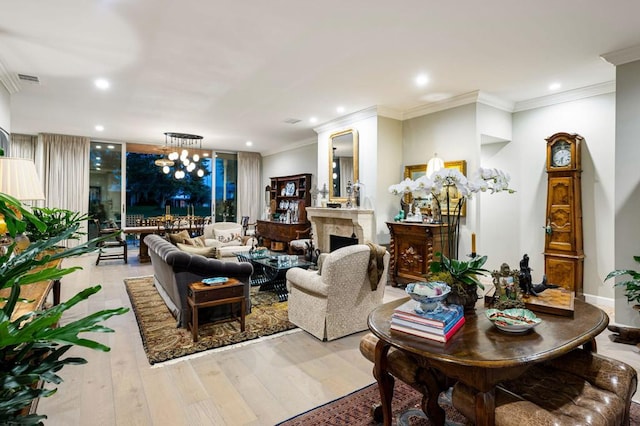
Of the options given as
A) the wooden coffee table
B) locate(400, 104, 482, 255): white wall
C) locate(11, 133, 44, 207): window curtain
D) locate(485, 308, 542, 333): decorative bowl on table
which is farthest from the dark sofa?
locate(11, 133, 44, 207): window curtain

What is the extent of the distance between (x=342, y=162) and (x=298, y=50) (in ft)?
9.95

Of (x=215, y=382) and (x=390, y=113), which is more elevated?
(x=390, y=113)

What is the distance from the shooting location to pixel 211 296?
3377 millimetres

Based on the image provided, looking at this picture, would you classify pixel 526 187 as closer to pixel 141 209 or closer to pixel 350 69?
pixel 350 69

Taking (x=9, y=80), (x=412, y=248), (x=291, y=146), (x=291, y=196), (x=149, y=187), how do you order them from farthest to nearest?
1. (x=149, y=187)
2. (x=291, y=146)
3. (x=291, y=196)
4. (x=412, y=248)
5. (x=9, y=80)

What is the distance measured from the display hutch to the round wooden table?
5923 millimetres

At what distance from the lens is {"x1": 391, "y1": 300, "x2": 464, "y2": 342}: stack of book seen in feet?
5.19

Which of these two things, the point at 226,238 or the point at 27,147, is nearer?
the point at 226,238

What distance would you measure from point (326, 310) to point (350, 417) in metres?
1.17

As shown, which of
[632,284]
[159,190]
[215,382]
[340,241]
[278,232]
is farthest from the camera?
[159,190]

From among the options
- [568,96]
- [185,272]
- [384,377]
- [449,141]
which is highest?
[568,96]

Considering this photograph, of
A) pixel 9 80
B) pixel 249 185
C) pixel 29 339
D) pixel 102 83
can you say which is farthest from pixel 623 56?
pixel 249 185

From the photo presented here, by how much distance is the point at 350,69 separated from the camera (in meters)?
4.06

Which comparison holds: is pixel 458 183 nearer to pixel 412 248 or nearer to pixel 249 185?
pixel 412 248
